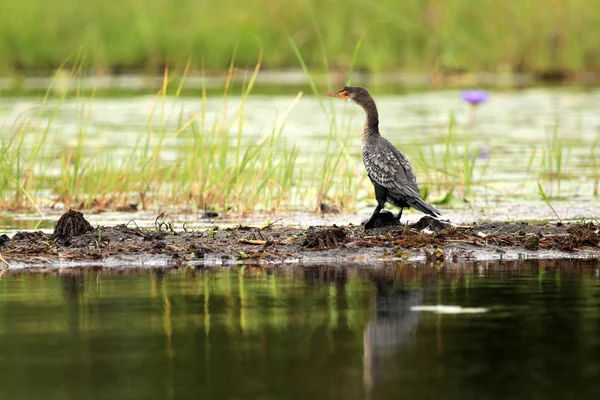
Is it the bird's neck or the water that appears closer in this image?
the bird's neck

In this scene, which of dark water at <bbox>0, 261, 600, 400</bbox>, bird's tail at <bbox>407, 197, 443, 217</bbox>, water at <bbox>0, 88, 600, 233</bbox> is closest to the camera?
dark water at <bbox>0, 261, 600, 400</bbox>

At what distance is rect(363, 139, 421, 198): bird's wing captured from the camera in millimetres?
9555

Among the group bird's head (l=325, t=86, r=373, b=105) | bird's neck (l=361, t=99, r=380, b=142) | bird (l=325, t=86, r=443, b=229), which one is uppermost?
bird's head (l=325, t=86, r=373, b=105)

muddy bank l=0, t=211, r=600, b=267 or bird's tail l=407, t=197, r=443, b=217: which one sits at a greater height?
bird's tail l=407, t=197, r=443, b=217

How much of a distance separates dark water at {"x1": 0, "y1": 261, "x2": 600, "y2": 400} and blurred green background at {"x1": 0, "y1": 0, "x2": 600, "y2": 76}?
18065 millimetres

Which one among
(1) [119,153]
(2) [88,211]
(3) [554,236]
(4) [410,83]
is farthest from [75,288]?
(4) [410,83]

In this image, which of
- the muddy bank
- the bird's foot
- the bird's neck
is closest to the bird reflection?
the muddy bank

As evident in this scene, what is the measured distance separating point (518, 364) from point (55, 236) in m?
4.81

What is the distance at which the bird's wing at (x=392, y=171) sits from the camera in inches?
376

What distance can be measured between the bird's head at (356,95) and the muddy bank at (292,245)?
130 cm

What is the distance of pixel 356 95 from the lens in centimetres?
1052

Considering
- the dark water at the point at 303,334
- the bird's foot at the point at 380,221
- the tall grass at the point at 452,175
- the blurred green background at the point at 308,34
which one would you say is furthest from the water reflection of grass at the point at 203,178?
the blurred green background at the point at 308,34

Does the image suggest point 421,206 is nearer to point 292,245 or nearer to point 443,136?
point 292,245

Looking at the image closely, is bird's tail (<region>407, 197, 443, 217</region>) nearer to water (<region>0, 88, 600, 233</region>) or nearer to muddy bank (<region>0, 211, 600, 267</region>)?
muddy bank (<region>0, 211, 600, 267</region>)
